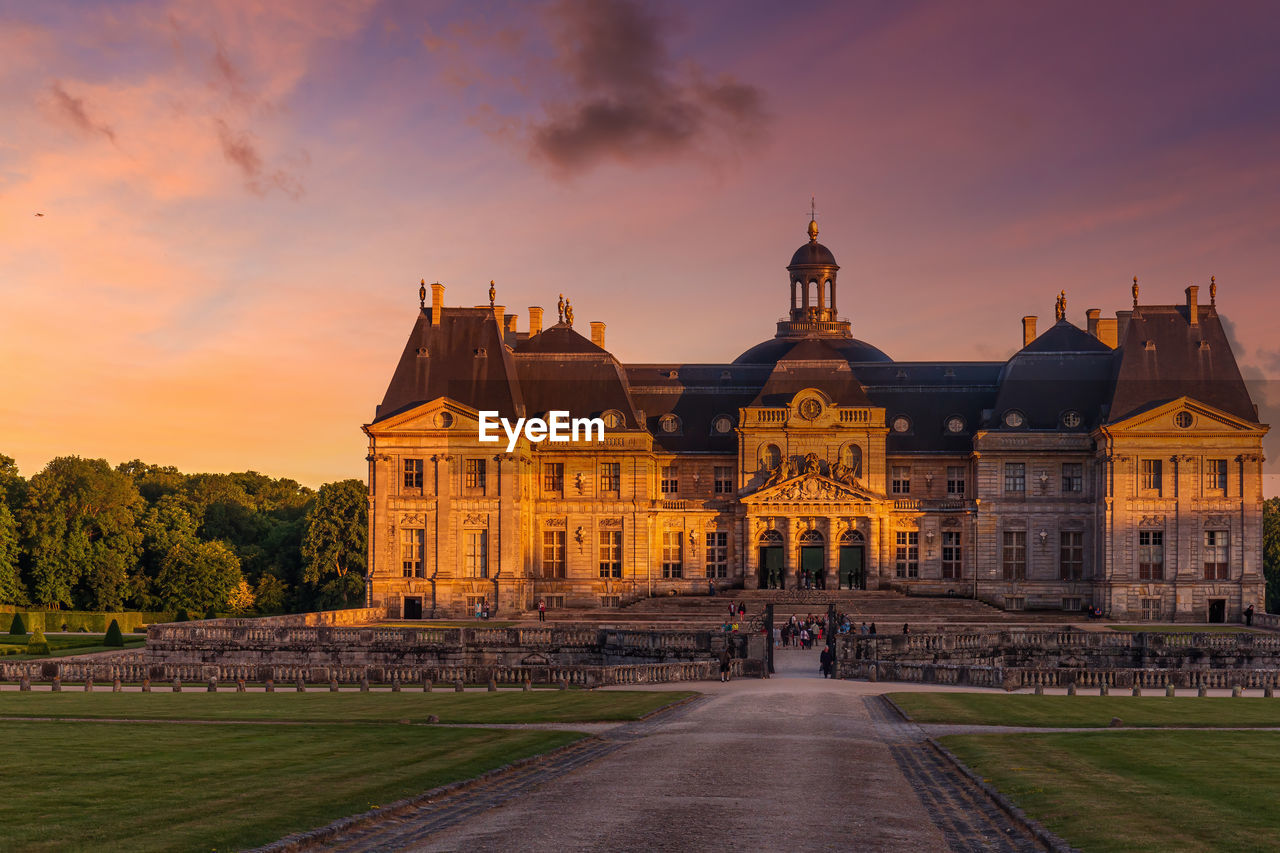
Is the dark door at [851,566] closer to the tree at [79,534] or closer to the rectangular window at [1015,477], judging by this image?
the rectangular window at [1015,477]

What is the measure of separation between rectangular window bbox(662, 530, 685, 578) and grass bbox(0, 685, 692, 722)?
48881 mm

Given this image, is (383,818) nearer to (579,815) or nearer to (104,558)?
(579,815)

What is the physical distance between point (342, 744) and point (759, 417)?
66.9 metres

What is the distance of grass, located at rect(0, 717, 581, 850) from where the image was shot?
1914 cm

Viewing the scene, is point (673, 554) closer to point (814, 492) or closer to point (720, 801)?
point (814, 492)

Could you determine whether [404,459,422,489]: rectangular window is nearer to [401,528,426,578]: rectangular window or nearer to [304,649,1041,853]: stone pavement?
[401,528,426,578]: rectangular window

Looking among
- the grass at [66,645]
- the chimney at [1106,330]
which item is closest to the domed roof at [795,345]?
the chimney at [1106,330]

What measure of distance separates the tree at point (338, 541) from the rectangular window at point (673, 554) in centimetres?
2462

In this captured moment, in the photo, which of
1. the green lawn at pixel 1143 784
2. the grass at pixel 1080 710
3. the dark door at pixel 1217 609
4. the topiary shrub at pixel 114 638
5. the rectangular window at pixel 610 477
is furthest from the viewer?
the rectangular window at pixel 610 477

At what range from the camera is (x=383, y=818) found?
2120cm

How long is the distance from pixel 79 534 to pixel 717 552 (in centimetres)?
4501

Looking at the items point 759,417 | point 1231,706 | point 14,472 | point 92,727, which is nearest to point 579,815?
point 92,727

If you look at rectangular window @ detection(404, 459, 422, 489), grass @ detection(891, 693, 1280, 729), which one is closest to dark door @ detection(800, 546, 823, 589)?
rectangular window @ detection(404, 459, 422, 489)

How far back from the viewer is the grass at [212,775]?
19141 mm
